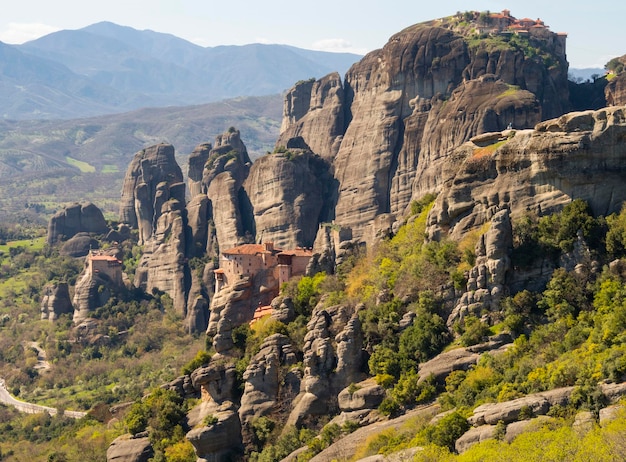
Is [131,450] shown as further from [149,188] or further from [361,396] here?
[149,188]

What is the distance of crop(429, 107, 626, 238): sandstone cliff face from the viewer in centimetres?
5247

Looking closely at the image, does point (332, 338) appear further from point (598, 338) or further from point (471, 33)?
point (471, 33)

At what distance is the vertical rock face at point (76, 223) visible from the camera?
15600cm

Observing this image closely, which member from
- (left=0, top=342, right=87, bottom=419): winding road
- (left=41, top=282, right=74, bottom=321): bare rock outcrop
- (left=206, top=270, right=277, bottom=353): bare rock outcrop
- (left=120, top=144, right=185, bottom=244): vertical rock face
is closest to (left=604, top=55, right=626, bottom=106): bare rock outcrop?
(left=206, top=270, right=277, bottom=353): bare rock outcrop

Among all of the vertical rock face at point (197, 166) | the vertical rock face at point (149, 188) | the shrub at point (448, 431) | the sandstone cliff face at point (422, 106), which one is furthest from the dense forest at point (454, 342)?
the vertical rock face at point (149, 188)

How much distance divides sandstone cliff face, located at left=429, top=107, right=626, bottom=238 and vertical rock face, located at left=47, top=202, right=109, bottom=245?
343ft

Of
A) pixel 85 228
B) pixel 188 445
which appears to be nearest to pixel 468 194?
pixel 188 445

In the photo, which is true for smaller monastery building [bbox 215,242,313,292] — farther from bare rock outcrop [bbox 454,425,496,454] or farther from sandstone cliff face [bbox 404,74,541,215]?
bare rock outcrop [bbox 454,425,496,454]

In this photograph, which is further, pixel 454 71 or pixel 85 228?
pixel 85 228

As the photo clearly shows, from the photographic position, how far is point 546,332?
49594 millimetres

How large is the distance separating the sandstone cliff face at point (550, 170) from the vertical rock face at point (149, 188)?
3427 inches

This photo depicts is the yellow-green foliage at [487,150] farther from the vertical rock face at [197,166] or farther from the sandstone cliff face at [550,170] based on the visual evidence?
the vertical rock face at [197,166]

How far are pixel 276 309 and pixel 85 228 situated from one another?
96.6m

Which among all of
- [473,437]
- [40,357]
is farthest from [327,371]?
[40,357]
